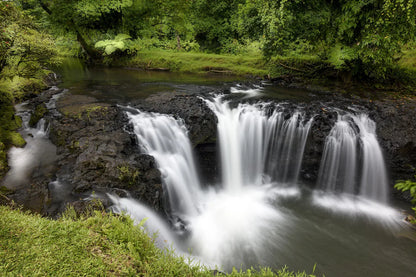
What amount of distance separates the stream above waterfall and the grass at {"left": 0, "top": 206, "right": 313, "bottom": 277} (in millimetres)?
1628

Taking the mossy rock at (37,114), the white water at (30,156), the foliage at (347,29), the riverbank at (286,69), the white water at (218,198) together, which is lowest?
the white water at (218,198)

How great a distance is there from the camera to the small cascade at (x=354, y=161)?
7102 millimetres

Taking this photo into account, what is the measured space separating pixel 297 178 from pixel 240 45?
12.0 m

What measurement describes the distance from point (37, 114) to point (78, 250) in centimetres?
649

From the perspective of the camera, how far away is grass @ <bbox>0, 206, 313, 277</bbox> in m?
2.21

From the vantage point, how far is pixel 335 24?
8969 mm

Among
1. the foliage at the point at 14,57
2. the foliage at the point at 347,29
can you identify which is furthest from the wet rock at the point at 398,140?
the foliage at the point at 14,57

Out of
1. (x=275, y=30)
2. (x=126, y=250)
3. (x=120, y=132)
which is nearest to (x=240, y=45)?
(x=275, y=30)

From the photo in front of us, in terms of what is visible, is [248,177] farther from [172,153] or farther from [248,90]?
[248,90]

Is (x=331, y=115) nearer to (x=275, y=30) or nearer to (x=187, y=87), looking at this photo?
(x=275, y=30)

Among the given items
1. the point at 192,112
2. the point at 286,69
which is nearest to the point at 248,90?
the point at 286,69

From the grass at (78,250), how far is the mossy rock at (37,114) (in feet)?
16.8

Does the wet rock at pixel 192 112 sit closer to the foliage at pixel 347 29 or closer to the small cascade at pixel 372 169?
the foliage at pixel 347 29

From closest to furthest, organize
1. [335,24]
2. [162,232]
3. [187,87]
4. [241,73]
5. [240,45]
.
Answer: [162,232] → [335,24] → [187,87] → [241,73] → [240,45]
